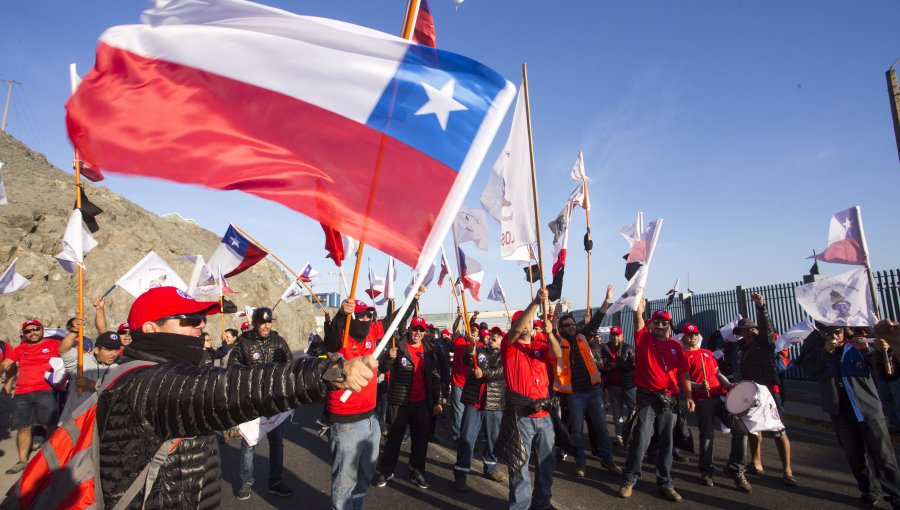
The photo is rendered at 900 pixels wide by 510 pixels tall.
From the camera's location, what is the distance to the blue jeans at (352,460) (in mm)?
4094

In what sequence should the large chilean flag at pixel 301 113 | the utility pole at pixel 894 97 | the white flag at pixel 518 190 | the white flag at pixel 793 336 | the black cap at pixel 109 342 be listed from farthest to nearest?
the utility pole at pixel 894 97 → the white flag at pixel 793 336 → the black cap at pixel 109 342 → the white flag at pixel 518 190 → the large chilean flag at pixel 301 113

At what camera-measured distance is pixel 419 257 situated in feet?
7.95

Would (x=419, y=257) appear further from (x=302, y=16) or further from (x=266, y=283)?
(x=266, y=283)

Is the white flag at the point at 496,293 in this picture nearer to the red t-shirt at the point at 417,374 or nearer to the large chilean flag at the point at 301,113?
the red t-shirt at the point at 417,374

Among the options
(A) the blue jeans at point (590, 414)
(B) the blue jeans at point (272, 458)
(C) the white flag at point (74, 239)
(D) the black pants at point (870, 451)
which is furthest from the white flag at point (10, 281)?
(D) the black pants at point (870, 451)

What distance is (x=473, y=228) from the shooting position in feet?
24.4

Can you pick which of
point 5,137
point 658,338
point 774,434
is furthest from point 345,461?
point 5,137

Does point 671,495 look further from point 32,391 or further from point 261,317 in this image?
point 32,391

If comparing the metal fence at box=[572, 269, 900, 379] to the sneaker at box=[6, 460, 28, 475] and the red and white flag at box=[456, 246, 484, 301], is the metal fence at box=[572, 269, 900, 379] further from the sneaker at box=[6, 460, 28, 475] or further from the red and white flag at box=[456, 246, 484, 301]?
the sneaker at box=[6, 460, 28, 475]

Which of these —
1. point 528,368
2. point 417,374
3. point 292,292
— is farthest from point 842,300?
point 292,292

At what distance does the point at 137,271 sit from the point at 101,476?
5.60 metres

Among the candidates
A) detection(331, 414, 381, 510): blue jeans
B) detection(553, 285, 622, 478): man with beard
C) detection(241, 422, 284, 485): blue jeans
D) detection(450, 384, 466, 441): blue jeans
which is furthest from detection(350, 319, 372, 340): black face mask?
detection(450, 384, 466, 441): blue jeans

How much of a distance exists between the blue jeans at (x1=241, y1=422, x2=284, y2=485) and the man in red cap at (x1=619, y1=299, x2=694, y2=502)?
157 inches

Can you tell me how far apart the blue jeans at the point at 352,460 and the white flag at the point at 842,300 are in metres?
3.97
